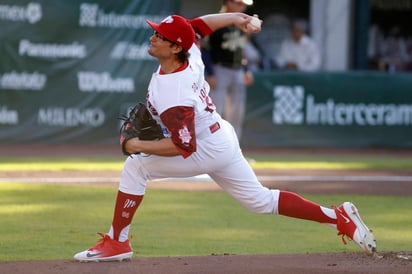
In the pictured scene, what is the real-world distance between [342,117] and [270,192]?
32.9 ft

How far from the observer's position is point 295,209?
6.74m

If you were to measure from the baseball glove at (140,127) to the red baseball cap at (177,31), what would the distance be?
53 centimetres

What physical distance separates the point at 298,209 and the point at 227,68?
24.0 feet

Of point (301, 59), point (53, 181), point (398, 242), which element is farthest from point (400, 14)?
point (398, 242)

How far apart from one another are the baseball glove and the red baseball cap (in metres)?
0.53

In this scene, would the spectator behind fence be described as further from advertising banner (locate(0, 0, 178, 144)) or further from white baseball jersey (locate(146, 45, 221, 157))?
white baseball jersey (locate(146, 45, 221, 157))

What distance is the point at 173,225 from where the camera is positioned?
28.3 feet

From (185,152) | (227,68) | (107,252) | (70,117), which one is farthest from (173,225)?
(70,117)

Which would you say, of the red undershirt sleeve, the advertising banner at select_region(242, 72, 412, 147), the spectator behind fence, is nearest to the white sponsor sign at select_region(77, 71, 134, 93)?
the advertising banner at select_region(242, 72, 412, 147)

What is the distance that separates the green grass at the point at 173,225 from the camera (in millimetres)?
7516

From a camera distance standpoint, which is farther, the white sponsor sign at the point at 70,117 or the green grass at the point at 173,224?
the white sponsor sign at the point at 70,117

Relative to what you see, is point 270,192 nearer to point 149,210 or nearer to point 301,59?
point 149,210

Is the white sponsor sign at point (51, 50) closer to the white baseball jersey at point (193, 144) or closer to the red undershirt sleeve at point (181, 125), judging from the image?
the white baseball jersey at point (193, 144)

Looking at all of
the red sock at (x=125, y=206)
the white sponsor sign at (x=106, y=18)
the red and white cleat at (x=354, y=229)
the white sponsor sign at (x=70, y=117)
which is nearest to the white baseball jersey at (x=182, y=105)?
the red sock at (x=125, y=206)
